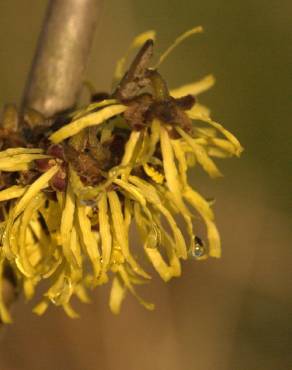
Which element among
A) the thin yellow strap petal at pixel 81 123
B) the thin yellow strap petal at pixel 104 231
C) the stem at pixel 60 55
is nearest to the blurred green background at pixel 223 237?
the stem at pixel 60 55

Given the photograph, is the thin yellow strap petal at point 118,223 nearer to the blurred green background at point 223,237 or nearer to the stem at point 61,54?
the stem at point 61,54

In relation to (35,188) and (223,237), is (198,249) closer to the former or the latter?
(35,188)

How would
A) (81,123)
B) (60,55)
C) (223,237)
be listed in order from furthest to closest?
(223,237) < (60,55) < (81,123)

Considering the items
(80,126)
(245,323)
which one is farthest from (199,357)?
(80,126)

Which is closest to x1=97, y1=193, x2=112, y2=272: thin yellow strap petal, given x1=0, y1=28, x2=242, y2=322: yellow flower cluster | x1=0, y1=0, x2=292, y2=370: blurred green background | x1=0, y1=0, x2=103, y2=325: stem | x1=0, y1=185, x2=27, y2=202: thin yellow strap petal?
Answer: x1=0, y1=28, x2=242, y2=322: yellow flower cluster

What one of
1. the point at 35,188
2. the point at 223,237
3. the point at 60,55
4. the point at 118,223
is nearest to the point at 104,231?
the point at 118,223

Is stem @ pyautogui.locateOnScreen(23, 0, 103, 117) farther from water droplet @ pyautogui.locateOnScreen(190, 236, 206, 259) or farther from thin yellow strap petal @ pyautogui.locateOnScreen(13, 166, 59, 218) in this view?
water droplet @ pyautogui.locateOnScreen(190, 236, 206, 259)
